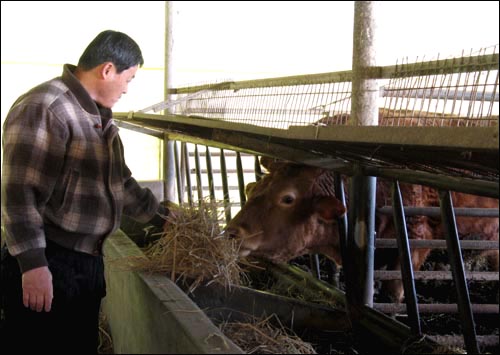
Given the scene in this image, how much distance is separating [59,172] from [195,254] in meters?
0.69

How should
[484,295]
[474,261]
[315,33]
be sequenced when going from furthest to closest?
[315,33] < [474,261] < [484,295]

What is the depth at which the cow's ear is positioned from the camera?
11.1ft

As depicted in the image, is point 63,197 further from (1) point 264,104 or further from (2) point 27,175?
(1) point 264,104

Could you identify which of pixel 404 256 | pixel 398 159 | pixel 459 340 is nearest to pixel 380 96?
pixel 459 340

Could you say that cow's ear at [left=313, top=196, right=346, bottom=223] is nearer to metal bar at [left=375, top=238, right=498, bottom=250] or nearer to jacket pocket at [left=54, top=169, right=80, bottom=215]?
metal bar at [left=375, top=238, right=498, bottom=250]

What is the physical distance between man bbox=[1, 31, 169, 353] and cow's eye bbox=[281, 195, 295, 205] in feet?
3.74

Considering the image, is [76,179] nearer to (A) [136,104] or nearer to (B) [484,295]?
(B) [484,295]

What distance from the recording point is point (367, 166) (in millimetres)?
2879

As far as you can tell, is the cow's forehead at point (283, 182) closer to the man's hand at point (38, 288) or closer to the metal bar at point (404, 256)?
the metal bar at point (404, 256)

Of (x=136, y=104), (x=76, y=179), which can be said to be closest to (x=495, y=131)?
(x=76, y=179)

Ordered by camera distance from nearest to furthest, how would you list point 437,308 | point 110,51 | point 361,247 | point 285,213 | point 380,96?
point 110,51 → point 361,247 → point 437,308 → point 285,213 → point 380,96

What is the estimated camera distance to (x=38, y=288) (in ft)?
7.71

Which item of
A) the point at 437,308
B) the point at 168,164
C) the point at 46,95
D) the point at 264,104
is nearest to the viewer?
the point at 46,95

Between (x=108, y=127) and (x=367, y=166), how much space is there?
3.97ft
